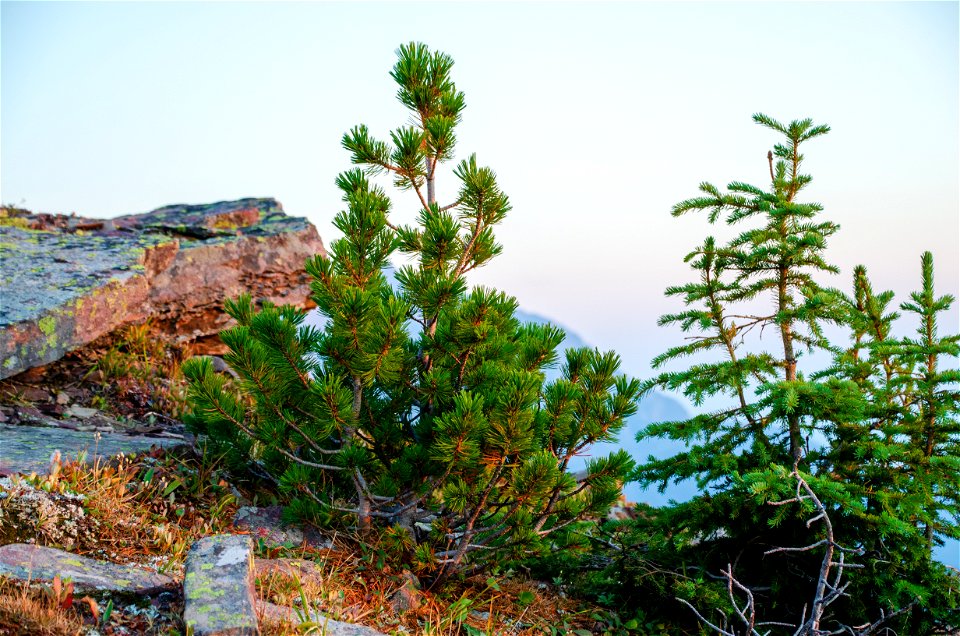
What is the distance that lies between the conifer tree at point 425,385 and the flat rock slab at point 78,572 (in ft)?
3.37

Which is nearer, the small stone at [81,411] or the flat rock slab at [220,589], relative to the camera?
the flat rock slab at [220,589]

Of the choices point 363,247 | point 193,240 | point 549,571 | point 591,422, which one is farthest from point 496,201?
point 193,240

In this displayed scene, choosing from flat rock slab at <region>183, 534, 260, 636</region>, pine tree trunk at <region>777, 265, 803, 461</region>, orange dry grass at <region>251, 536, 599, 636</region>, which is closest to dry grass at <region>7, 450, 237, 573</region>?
flat rock slab at <region>183, 534, 260, 636</region>

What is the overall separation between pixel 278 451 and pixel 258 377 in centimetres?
91

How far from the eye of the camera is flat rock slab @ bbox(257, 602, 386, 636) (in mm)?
3986

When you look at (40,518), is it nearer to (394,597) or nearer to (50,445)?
(50,445)

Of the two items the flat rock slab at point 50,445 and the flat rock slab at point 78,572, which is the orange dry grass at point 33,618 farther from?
the flat rock slab at point 50,445

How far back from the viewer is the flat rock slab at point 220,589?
12.1 ft

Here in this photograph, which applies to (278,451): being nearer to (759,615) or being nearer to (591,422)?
(591,422)

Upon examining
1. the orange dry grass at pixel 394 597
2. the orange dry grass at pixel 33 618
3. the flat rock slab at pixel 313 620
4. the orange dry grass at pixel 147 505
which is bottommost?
the orange dry grass at pixel 33 618

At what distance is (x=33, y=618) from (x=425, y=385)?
2.49 m

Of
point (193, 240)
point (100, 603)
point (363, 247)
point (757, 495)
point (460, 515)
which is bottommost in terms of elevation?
point (100, 603)

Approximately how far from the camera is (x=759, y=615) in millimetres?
5344

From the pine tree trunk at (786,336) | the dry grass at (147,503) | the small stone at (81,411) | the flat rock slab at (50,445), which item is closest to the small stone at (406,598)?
the dry grass at (147,503)
